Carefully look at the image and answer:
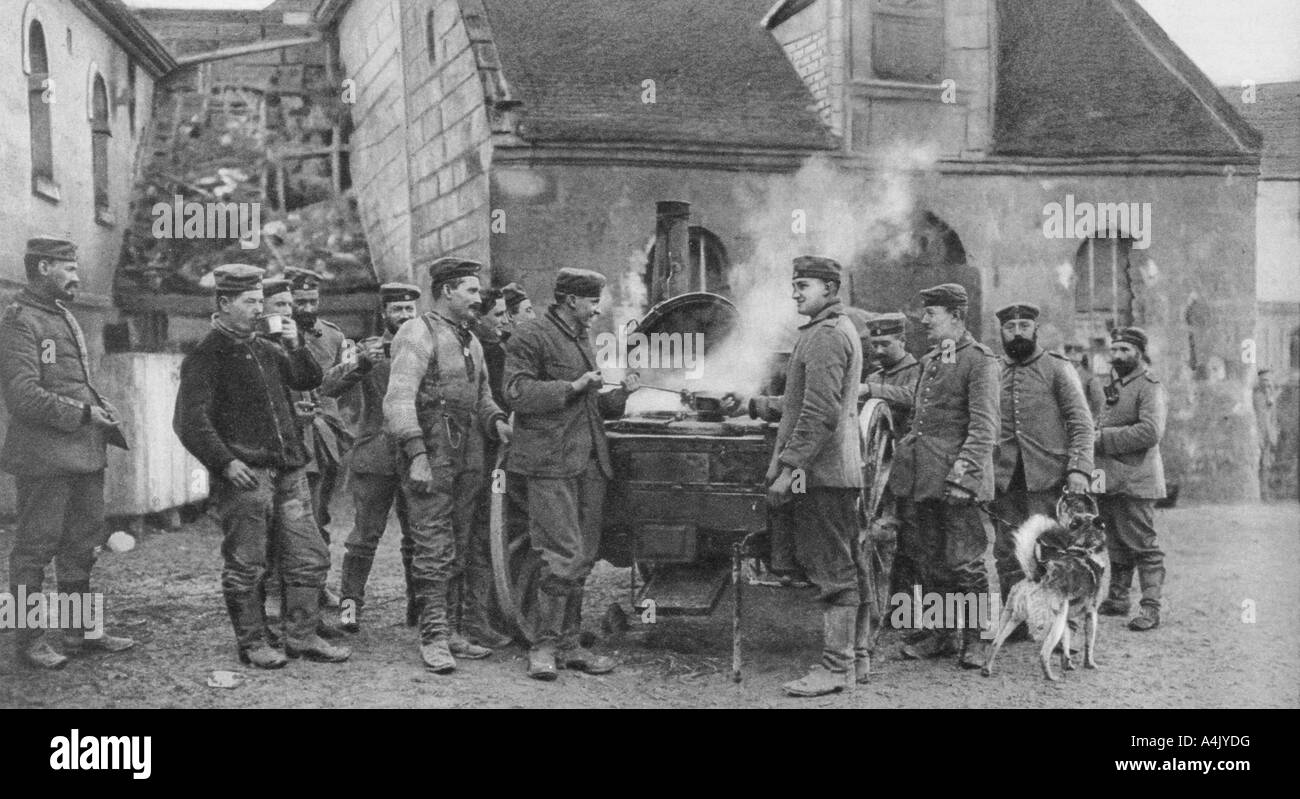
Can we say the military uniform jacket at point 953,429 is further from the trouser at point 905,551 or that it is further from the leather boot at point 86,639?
the leather boot at point 86,639

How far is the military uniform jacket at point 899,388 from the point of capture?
23.0ft

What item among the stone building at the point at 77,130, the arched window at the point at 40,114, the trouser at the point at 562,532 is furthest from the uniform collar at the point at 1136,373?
the arched window at the point at 40,114

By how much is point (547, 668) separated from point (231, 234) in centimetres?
775

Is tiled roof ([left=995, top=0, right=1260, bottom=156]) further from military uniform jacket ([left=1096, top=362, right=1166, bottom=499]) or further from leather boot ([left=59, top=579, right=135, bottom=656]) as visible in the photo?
leather boot ([left=59, top=579, right=135, bottom=656])

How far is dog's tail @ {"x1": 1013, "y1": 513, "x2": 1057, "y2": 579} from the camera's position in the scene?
610 cm

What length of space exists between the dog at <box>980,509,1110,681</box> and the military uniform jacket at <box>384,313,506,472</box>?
2.92m

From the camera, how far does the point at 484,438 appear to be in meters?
6.33

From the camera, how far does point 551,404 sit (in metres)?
5.75

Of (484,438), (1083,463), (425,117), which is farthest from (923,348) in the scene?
(484,438)

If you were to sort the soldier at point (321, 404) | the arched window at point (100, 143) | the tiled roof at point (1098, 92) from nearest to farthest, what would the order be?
the soldier at point (321, 404), the arched window at point (100, 143), the tiled roof at point (1098, 92)

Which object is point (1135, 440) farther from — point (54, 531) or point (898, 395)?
point (54, 531)

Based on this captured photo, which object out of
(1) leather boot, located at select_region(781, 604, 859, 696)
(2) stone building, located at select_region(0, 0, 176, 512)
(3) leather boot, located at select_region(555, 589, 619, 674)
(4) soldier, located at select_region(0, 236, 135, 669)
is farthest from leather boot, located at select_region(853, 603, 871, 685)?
(2) stone building, located at select_region(0, 0, 176, 512)

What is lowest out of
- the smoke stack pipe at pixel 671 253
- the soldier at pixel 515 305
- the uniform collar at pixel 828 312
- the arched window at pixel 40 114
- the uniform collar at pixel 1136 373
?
the uniform collar at pixel 1136 373

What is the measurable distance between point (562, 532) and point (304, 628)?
1450 millimetres
